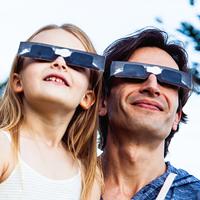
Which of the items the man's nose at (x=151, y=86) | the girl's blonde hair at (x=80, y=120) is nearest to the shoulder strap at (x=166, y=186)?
the girl's blonde hair at (x=80, y=120)

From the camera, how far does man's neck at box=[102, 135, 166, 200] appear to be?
12.1 ft

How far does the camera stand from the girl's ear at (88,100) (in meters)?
3.28

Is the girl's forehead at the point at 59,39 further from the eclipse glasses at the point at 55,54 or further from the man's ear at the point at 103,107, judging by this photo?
the man's ear at the point at 103,107

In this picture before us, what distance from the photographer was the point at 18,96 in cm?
314

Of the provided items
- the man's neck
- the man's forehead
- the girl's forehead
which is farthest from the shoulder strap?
the girl's forehead

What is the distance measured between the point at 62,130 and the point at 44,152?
0.63 ft

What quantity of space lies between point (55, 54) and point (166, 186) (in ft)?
2.98

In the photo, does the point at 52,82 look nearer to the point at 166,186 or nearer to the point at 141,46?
the point at 166,186

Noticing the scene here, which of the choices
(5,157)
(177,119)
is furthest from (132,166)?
(5,157)

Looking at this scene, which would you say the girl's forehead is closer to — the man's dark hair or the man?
the man

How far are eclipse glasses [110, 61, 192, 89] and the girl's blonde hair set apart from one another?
345 mm

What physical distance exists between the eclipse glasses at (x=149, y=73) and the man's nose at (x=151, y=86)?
0.07ft

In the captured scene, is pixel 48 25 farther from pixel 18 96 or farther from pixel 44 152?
pixel 44 152

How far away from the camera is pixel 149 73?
3.63 metres
